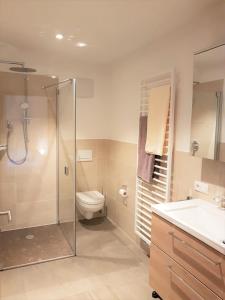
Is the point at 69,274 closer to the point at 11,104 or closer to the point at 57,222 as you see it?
the point at 57,222

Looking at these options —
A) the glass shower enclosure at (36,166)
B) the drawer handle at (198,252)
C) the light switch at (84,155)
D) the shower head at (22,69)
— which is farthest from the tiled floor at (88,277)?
the shower head at (22,69)

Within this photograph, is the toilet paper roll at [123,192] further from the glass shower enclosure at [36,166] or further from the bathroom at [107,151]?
the glass shower enclosure at [36,166]

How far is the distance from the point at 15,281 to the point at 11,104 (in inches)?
82.3

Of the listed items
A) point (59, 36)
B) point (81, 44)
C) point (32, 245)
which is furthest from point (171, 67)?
point (32, 245)

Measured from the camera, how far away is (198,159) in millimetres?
2270

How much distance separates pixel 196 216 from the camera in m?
2.05

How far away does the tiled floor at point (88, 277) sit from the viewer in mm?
2352

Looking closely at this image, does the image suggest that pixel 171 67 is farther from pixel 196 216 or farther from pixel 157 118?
pixel 196 216

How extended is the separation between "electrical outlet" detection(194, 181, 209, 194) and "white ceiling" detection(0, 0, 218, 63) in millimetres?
1432

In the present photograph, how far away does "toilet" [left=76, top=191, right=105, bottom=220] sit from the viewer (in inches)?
140

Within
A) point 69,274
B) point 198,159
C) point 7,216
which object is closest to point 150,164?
point 198,159

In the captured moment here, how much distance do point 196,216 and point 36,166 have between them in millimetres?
2383


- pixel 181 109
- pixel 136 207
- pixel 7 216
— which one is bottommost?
pixel 7 216

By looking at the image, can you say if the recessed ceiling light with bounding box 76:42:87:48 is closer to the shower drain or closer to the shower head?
the shower head
